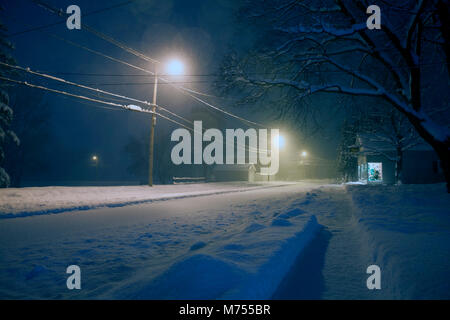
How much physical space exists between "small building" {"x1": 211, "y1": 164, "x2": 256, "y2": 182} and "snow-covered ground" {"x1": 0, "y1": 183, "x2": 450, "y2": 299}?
47171 mm

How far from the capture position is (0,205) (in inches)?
339

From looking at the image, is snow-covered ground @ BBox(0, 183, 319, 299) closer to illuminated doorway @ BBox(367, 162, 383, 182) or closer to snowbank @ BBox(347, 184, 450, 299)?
snowbank @ BBox(347, 184, 450, 299)

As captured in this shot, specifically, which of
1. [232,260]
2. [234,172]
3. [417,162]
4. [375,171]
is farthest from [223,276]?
[234,172]

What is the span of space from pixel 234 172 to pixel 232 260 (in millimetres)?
50639

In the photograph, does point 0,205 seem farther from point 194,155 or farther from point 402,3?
point 194,155

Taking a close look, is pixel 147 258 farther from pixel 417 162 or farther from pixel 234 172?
pixel 234 172

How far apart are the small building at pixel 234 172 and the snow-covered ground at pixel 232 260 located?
47171 mm

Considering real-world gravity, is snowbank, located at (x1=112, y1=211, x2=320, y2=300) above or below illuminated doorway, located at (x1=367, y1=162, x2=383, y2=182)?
below

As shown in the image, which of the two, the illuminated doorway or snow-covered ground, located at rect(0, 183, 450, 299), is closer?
snow-covered ground, located at rect(0, 183, 450, 299)

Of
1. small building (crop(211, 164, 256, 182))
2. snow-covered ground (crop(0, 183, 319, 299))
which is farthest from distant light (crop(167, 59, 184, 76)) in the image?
small building (crop(211, 164, 256, 182))

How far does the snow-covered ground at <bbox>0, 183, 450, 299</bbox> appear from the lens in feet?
8.38

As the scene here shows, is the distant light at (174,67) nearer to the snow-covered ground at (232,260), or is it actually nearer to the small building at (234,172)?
the snow-covered ground at (232,260)

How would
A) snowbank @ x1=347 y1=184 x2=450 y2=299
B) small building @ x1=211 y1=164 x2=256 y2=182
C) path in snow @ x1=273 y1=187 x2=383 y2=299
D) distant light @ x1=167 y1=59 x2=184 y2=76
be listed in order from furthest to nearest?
small building @ x1=211 y1=164 x2=256 y2=182 → distant light @ x1=167 y1=59 x2=184 y2=76 → path in snow @ x1=273 y1=187 x2=383 y2=299 → snowbank @ x1=347 y1=184 x2=450 y2=299
